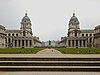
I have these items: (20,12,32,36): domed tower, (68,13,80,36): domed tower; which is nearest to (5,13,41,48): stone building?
(20,12,32,36): domed tower

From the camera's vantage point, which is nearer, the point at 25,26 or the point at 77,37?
the point at 77,37

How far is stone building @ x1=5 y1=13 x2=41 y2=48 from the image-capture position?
120m

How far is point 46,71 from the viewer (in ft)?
41.6

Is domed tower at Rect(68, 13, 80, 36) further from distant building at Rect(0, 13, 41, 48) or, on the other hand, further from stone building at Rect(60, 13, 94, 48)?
distant building at Rect(0, 13, 41, 48)

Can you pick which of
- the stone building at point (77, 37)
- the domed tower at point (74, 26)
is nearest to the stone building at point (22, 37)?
the stone building at point (77, 37)

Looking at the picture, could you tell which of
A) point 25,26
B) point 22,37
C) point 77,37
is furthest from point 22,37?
point 77,37

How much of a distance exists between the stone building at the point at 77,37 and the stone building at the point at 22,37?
843 inches

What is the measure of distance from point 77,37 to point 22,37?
31.4 meters

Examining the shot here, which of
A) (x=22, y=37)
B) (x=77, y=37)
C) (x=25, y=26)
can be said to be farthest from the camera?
(x=25, y=26)

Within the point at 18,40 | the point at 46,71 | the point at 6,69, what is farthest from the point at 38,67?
the point at 18,40

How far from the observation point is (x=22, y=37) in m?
122

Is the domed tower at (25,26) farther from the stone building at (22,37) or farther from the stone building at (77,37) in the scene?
the stone building at (77,37)

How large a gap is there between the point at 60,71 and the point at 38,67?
138 centimetres

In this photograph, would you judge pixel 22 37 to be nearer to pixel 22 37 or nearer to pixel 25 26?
pixel 22 37
